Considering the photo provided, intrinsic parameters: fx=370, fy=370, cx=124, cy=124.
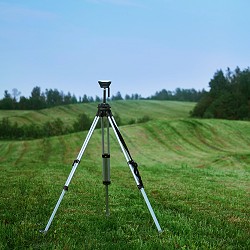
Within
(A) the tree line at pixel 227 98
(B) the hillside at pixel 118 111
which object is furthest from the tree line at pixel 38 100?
(A) the tree line at pixel 227 98

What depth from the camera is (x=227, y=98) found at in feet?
364

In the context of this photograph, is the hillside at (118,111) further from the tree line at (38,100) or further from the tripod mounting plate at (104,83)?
the tripod mounting plate at (104,83)

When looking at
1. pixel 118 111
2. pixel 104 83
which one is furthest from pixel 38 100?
pixel 104 83

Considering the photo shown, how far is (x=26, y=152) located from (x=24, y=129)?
3978 centimetres

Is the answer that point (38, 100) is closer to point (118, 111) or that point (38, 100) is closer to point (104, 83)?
point (118, 111)

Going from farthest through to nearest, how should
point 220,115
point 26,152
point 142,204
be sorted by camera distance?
point 220,115
point 26,152
point 142,204

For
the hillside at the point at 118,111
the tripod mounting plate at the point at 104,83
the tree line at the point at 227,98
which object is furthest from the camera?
the hillside at the point at 118,111

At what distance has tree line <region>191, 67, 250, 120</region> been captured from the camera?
109125mm

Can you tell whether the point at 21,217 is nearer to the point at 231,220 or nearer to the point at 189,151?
the point at 231,220

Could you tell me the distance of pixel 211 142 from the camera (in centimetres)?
7219

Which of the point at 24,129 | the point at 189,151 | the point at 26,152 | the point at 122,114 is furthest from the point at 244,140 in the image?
the point at 122,114

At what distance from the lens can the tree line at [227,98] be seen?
109125 millimetres

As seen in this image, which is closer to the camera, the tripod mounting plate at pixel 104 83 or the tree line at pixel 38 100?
the tripod mounting plate at pixel 104 83

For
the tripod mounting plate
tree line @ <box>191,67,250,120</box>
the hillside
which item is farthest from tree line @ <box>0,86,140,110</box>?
the tripod mounting plate
